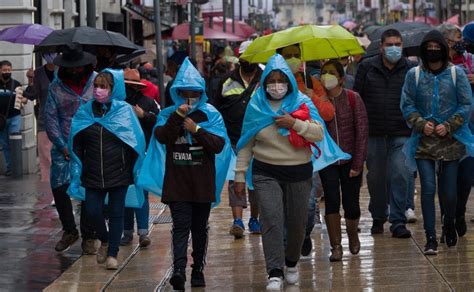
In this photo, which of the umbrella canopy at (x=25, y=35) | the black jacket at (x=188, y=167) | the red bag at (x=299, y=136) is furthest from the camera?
the umbrella canopy at (x=25, y=35)

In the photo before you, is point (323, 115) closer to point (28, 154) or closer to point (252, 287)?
point (252, 287)

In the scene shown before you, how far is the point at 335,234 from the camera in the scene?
11070 mm

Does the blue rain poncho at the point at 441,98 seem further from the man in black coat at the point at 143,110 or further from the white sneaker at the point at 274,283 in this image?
the man in black coat at the point at 143,110

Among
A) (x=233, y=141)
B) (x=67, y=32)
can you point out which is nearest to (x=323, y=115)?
(x=233, y=141)

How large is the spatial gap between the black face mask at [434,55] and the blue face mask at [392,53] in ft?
4.09

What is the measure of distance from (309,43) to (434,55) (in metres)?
2.03

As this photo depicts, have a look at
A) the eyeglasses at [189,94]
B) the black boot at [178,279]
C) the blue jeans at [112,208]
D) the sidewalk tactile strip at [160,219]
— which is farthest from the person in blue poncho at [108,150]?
the sidewalk tactile strip at [160,219]

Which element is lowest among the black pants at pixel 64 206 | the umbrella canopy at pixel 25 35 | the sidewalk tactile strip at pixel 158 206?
the sidewalk tactile strip at pixel 158 206

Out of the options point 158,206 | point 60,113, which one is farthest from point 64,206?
point 158,206

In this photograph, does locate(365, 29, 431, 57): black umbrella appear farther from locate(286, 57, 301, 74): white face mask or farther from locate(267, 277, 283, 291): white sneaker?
locate(267, 277, 283, 291): white sneaker

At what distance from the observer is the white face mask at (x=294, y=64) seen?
37.2 ft

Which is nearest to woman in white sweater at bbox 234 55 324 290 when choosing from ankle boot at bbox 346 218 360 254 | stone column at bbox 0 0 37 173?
ankle boot at bbox 346 218 360 254

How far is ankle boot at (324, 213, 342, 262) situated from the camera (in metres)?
11.0

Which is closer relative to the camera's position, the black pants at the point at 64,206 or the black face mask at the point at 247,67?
the black pants at the point at 64,206
